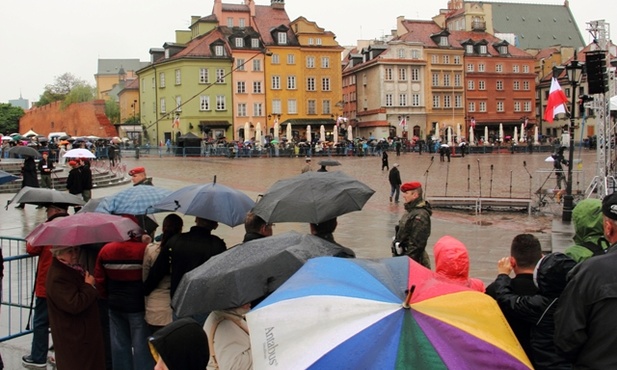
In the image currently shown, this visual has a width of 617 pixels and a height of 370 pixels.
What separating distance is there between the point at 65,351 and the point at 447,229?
13.0m

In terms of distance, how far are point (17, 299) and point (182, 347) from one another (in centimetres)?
719

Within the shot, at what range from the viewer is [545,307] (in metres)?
4.05

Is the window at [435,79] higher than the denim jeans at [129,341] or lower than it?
higher

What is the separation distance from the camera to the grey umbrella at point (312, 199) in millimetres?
6492

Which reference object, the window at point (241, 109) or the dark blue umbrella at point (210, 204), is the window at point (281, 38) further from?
the dark blue umbrella at point (210, 204)

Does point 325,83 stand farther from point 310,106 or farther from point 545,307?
point 545,307

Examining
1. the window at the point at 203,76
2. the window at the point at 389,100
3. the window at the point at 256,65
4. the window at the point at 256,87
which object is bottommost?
the window at the point at 389,100

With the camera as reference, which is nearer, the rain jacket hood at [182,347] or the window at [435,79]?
the rain jacket hood at [182,347]

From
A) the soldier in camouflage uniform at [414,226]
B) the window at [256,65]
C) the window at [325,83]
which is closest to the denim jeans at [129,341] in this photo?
the soldier in camouflage uniform at [414,226]

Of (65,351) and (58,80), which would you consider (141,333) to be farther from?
(58,80)

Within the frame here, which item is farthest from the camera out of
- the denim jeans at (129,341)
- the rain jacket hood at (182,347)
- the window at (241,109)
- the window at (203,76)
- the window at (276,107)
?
the window at (276,107)

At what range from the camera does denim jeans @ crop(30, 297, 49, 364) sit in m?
6.90

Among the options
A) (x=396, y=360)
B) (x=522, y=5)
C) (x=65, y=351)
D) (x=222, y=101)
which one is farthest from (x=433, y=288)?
(x=522, y=5)

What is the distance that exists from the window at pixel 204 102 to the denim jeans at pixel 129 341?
204ft
